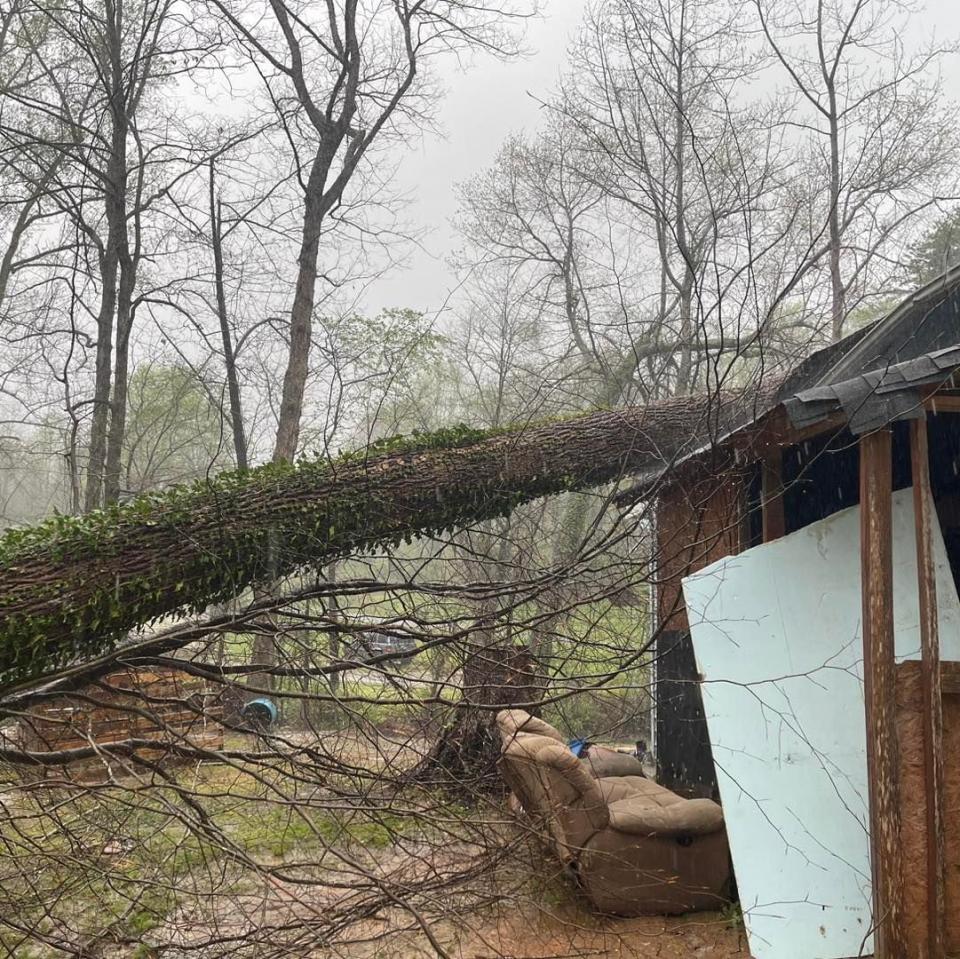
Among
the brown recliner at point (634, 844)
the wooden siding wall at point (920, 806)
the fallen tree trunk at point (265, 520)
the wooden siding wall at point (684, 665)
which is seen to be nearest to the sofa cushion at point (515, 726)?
the brown recliner at point (634, 844)

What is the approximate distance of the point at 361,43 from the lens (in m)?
14.7

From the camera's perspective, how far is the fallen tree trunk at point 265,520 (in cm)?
541

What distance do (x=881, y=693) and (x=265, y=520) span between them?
426 cm

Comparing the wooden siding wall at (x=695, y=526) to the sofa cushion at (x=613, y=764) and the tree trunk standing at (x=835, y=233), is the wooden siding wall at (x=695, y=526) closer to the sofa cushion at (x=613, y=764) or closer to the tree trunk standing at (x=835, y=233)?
the sofa cushion at (x=613, y=764)

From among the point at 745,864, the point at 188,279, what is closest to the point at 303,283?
the point at 188,279

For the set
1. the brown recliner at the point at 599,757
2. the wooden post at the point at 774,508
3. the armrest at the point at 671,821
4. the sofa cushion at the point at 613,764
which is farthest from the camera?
the sofa cushion at the point at 613,764

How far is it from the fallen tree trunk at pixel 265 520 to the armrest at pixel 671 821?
2.56 m

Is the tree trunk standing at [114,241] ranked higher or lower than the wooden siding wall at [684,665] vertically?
higher

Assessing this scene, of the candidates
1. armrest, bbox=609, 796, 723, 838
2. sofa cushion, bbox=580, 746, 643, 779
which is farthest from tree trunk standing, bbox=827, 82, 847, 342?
armrest, bbox=609, 796, 723, 838

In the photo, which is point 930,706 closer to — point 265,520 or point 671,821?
point 671,821

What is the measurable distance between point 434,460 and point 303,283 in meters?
7.46

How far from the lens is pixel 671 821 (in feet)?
20.3

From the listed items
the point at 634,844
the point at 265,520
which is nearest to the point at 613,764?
the point at 634,844

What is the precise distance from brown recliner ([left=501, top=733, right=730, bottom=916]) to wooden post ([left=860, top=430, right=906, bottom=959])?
2019 mm
